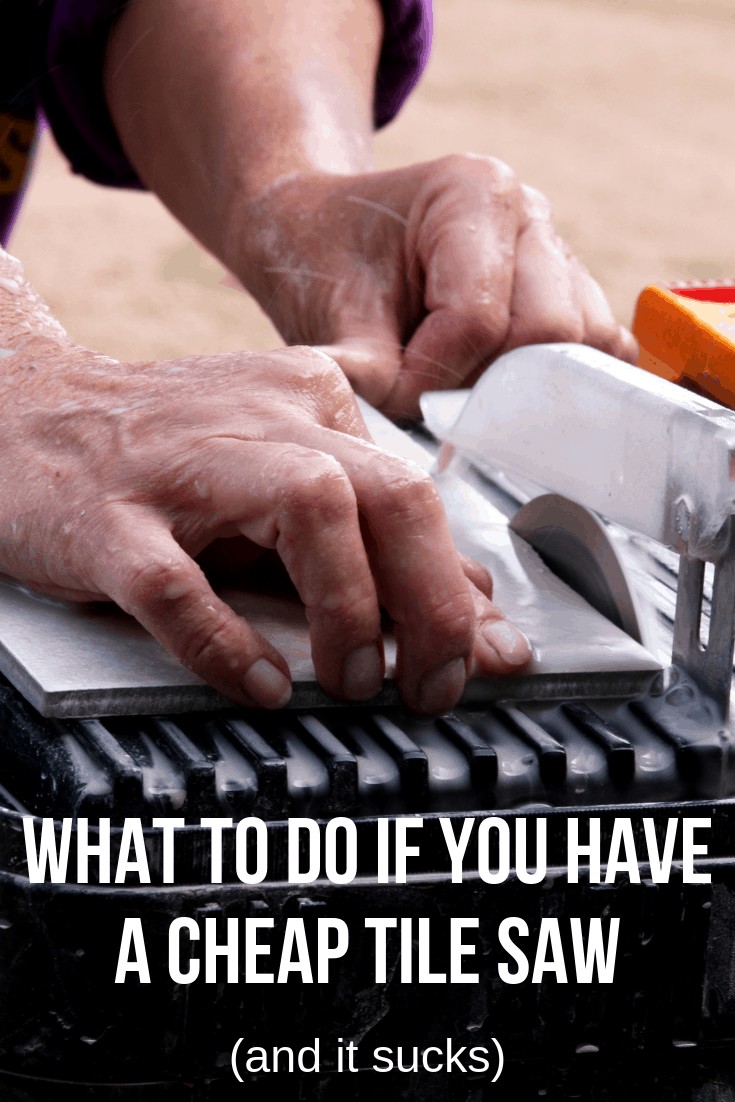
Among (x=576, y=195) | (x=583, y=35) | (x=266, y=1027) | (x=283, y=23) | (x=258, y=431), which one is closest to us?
(x=266, y=1027)

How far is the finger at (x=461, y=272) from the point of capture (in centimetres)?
132

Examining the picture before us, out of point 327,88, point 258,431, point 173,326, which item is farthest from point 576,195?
point 258,431

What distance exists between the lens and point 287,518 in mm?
725

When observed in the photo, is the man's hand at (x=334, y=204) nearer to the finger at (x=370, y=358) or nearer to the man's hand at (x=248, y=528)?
the finger at (x=370, y=358)

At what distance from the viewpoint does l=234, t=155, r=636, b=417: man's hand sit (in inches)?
52.0

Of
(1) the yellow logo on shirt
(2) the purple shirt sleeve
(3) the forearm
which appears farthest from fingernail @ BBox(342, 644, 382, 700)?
(1) the yellow logo on shirt

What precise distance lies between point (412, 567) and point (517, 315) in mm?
634

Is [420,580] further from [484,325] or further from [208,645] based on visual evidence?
[484,325]

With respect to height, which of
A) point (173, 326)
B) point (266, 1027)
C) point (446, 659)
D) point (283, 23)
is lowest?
point (173, 326)

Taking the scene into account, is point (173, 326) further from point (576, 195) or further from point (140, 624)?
point (140, 624)

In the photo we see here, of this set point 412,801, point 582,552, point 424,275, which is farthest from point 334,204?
point 412,801

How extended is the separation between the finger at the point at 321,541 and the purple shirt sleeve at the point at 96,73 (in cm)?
111

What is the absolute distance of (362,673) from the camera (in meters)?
0.74

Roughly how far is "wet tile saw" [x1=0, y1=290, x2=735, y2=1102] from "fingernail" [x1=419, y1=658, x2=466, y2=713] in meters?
0.01
